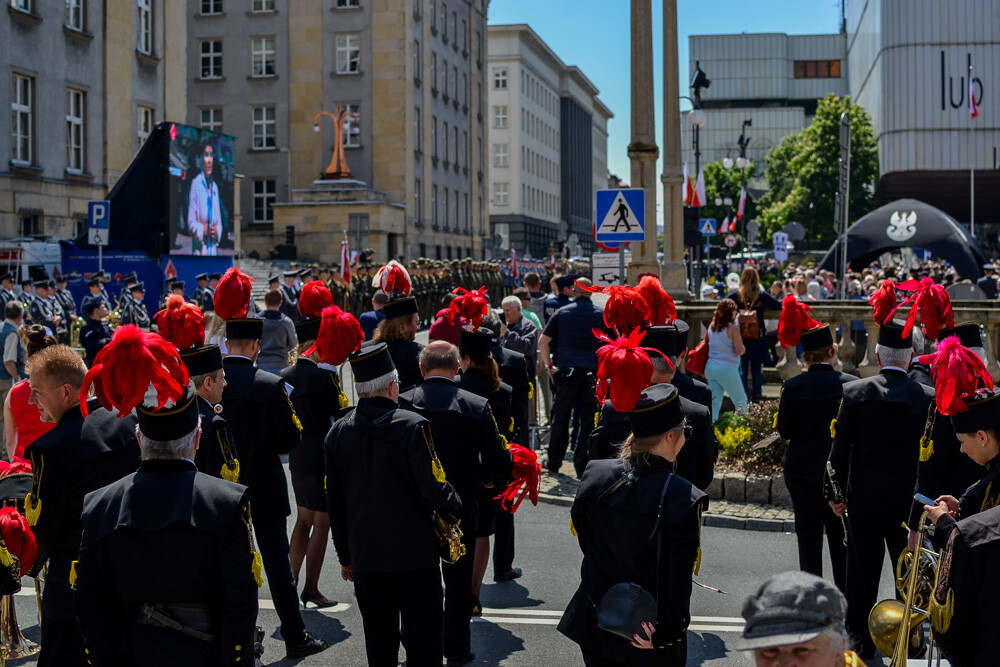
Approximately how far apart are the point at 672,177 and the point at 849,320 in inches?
170

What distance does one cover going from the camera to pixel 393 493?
17.7 feet

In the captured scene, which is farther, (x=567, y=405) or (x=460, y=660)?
(x=567, y=405)

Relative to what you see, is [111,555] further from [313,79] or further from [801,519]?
[313,79]

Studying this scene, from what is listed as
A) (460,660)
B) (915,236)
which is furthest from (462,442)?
(915,236)

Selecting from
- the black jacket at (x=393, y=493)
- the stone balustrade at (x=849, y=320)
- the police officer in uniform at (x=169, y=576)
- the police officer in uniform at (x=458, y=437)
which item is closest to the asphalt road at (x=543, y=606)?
the police officer in uniform at (x=458, y=437)

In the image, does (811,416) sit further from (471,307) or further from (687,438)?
(471,307)

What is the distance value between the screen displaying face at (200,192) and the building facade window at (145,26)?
443 cm

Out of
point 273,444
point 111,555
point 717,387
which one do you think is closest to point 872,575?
point 273,444

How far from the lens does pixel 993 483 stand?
4.23m

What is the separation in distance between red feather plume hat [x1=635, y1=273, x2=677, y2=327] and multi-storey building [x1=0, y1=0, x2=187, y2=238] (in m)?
Result: 22.6

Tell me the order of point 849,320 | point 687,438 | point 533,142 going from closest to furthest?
1. point 687,438
2. point 849,320
3. point 533,142

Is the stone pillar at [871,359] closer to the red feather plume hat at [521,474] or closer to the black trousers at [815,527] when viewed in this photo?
the black trousers at [815,527]

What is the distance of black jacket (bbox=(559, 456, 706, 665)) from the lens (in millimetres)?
4293

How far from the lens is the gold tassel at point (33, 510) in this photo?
15.4ft
